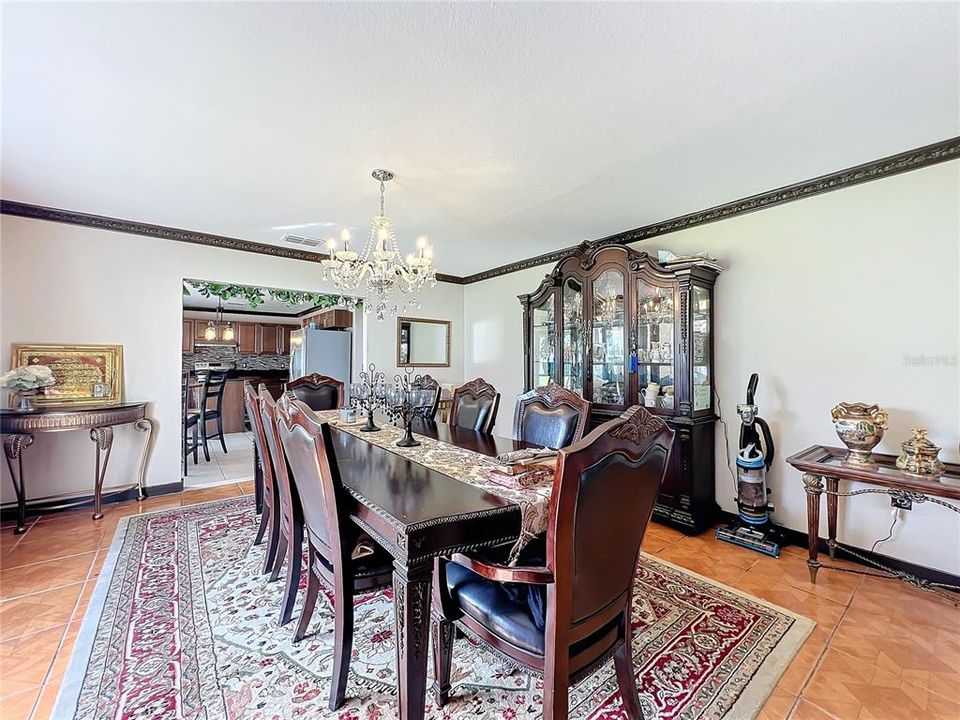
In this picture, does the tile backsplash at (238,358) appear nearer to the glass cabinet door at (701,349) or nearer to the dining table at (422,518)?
the dining table at (422,518)

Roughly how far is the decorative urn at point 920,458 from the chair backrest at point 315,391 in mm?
3968

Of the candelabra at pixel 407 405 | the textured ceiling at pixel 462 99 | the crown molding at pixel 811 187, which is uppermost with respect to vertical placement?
the textured ceiling at pixel 462 99

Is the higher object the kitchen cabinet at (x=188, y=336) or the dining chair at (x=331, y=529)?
the kitchen cabinet at (x=188, y=336)

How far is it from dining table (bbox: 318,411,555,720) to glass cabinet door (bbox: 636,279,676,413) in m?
1.90

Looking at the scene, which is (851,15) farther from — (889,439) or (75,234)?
(75,234)

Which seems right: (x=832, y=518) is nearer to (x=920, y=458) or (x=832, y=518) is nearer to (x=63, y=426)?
(x=920, y=458)

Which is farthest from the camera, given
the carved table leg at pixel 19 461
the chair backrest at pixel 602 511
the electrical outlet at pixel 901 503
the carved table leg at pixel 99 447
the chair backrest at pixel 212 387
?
the chair backrest at pixel 212 387

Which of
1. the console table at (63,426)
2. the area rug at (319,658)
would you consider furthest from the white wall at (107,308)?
the area rug at (319,658)

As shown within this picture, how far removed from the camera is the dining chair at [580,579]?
3.51 ft

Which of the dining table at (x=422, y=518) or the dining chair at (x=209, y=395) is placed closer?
the dining table at (x=422, y=518)

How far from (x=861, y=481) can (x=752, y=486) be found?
0.68 metres

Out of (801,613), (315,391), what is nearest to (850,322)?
(801,613)

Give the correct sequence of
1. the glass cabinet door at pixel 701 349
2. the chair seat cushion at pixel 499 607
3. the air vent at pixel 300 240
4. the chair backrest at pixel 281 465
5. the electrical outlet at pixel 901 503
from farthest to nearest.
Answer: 1. the air vent at pixel 300 240
2. the glass cabinet door at pixel 701 349
3. the electrical outlet at pixel 901 503
4. the chair backrest at pixel 281 465
5. the chair seat cushion at pixel 499 607

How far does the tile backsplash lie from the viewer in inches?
304
